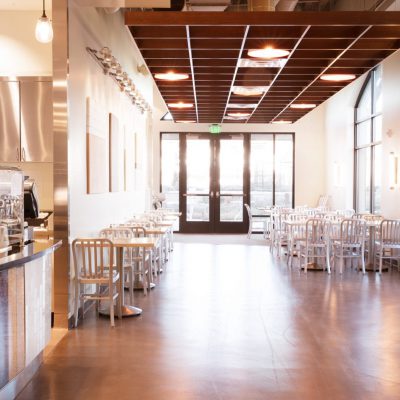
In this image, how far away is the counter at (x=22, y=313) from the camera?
4199 millimetres

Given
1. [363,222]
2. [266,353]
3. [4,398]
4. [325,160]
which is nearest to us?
[4,398]

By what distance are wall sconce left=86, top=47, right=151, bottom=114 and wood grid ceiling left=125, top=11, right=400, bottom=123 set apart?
485 mm

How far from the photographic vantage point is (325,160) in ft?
61.2

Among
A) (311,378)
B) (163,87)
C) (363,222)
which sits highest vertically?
(163,87)

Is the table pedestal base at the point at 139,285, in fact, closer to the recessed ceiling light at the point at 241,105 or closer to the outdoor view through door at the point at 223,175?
the recessed ceiling light at the point at 241,105

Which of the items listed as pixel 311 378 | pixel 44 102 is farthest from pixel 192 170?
pixel 311 378

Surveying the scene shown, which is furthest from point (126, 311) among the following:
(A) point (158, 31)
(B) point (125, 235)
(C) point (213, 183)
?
(C) point (213, 183)

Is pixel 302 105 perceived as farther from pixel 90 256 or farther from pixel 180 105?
pixel 90 256

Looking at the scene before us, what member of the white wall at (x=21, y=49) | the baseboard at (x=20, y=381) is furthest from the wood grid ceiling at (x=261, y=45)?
the baseboard at (x=20, y=381)

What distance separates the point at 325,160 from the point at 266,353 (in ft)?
44.7

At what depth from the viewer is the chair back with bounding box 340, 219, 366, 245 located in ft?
35.8

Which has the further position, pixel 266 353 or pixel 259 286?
pixel 259 286

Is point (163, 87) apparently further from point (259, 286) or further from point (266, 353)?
point (266, 353)

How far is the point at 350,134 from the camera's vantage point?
16.0m
